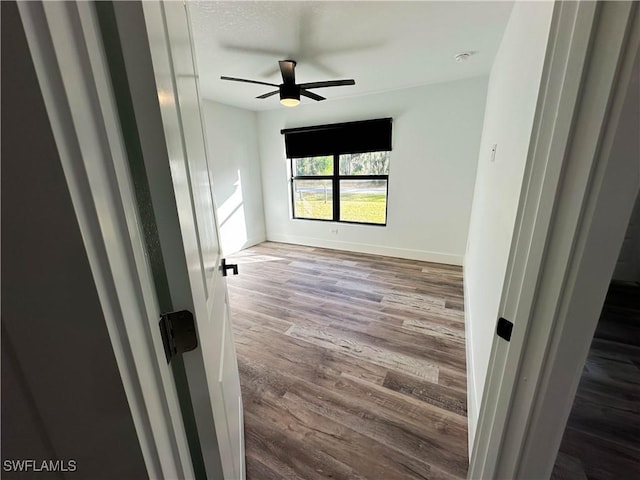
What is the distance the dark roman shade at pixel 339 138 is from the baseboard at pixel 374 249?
1.50 meters

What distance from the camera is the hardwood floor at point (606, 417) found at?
123 cm

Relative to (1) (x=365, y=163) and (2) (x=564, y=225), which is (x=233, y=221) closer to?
(1) (x=365, y=163)

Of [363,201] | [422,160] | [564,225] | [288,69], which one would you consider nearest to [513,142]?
[564,225]

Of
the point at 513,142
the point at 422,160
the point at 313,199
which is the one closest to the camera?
the point at 513,142

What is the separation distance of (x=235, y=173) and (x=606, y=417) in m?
4.73

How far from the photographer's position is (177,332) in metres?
0.53

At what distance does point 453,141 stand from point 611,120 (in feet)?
10.7

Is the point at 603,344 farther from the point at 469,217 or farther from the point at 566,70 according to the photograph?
the point at 566,70

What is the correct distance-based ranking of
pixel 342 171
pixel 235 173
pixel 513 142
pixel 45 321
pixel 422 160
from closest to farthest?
pixel 45 321 < pixel 513 142 < pixel 422 160 < pixel 342 171 < pixel 235 173

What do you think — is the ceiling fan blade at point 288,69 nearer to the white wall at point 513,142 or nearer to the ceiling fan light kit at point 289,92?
the ceiling fan light kit at point 289,92

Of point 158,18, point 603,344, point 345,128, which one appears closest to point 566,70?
point 158,18

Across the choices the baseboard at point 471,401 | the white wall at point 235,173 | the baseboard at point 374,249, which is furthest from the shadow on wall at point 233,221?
the baseboard at point 471,401

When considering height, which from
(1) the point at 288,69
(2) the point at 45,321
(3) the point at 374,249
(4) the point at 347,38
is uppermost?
(4) the point at 347,38

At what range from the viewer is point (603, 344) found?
2.11 metres
